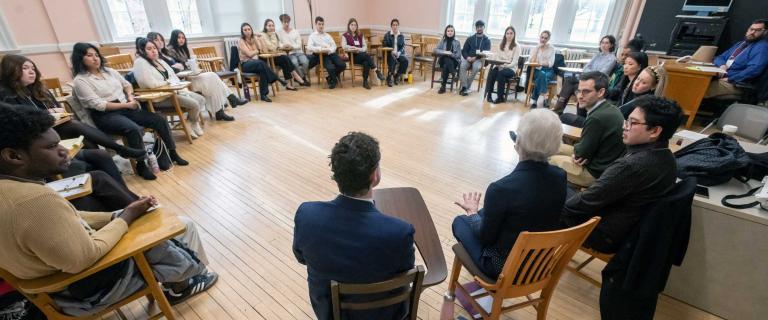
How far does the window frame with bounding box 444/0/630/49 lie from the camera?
19.2ft

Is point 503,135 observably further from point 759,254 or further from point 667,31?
→ point 667,31

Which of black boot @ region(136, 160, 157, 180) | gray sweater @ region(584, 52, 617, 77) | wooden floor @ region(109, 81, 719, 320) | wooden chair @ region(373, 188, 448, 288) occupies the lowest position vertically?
wooden floor @ region(109, 81, 719, 320)

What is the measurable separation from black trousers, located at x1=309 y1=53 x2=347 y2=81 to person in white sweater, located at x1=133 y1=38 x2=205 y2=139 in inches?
109

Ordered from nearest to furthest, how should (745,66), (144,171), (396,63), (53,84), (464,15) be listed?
(144,171), (53,84), (745,66), (396,63), (464,15)

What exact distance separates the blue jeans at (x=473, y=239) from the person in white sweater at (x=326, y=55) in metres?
5.27

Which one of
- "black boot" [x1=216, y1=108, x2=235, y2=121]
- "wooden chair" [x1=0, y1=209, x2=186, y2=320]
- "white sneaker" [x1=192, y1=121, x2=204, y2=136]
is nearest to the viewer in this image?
"wooden chair" [x1=0, y1=209, x2=186, y2=320]

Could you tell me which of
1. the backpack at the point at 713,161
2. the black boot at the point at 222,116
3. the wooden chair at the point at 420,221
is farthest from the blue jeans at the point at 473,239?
the black boot at the point at 222,116

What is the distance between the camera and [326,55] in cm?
652

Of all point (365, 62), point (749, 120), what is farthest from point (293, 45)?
point (749, 120)

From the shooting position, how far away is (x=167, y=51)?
4.55 m

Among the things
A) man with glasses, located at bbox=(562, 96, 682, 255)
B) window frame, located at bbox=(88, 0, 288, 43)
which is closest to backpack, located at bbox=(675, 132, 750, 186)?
man with glasses, located at bbox=(562, 96, 682, 255)

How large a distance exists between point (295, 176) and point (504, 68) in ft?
13.7

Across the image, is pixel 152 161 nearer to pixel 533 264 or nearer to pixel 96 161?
pixel 96 161

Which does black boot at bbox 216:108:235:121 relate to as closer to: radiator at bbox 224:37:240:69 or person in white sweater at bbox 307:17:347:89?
radiator at bbox 224:37:240:69
